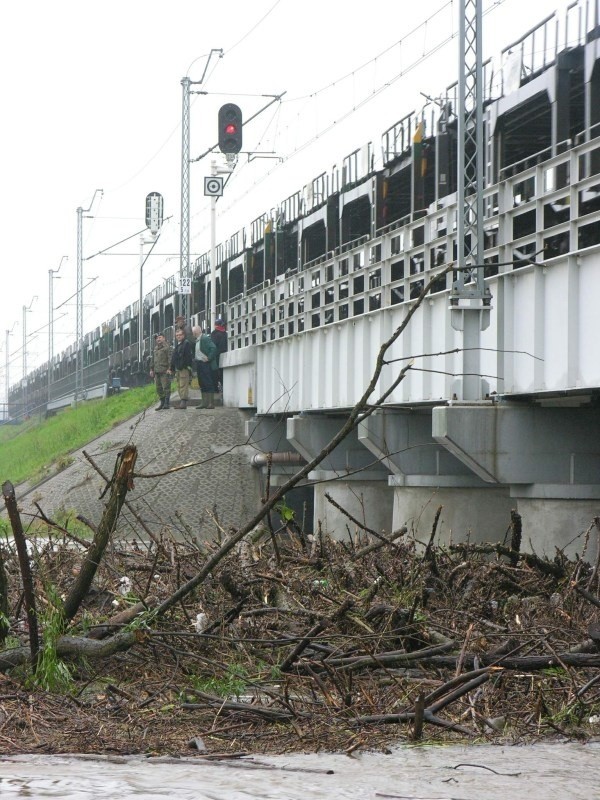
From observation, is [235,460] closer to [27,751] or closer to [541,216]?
[541,216]

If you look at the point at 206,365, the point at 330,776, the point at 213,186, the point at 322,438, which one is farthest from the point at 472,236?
the point at 213,186

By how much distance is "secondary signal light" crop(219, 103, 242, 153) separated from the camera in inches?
1108

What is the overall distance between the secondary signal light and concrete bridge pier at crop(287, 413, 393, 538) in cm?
579

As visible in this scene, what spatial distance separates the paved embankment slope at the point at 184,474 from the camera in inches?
1206

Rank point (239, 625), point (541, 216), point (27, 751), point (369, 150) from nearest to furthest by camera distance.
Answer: point (27, 751) < point (239, 625) < point (541, 216) < point (369, 150)

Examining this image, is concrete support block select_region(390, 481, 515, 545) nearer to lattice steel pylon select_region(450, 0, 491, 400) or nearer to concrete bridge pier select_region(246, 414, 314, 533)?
lattice steel pylon select_region(450, 0, 491, 400)

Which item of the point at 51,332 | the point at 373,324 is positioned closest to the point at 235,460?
the point at 373,324

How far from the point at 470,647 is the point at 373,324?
588 inches

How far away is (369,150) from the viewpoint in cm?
3080

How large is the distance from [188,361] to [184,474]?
5363 millimetres

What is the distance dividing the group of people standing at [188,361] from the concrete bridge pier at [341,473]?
8.73 meters

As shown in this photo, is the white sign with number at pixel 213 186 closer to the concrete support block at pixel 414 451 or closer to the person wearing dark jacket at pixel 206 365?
the person wearing dark jacket at pixel 206 365

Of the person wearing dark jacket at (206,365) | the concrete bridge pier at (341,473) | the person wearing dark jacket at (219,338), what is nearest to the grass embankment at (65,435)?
the person wearing dark jacket at (206,365)

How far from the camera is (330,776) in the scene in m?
5.66
